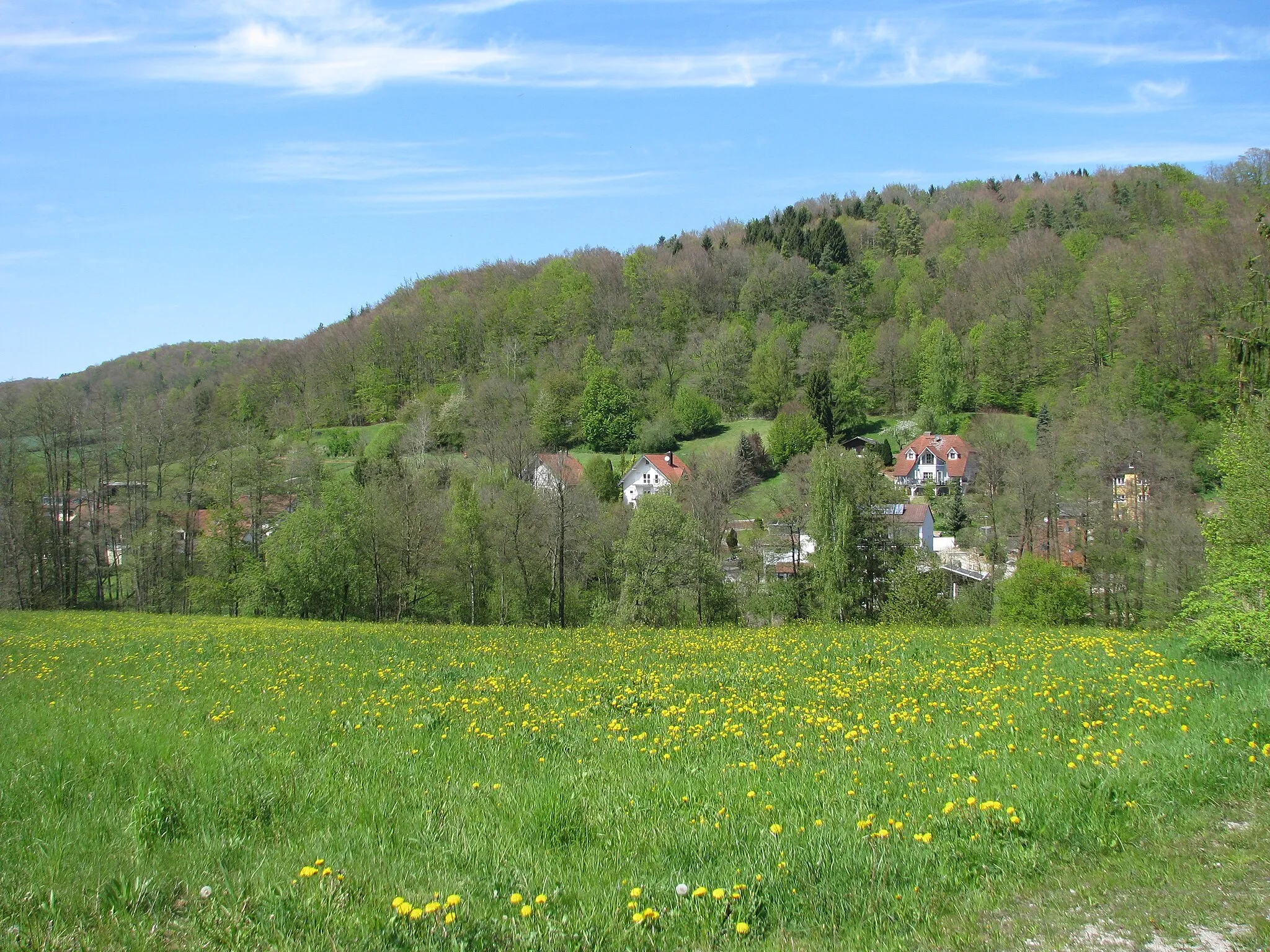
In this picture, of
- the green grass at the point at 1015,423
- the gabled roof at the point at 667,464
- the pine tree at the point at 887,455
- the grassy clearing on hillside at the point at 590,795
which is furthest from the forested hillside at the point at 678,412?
the grassy clearing on hillside at the point at 590,795

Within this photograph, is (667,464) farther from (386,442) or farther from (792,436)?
(386,442)

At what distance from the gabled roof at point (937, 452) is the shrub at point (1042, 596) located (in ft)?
161

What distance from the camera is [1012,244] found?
119 metres

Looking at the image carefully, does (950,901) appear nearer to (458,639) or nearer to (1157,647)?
(1157,647)

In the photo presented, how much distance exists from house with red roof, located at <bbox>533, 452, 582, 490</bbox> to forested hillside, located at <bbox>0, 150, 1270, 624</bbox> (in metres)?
1.48

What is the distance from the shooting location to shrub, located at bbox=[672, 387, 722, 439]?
334 ft

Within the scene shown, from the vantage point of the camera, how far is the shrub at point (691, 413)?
101688 mm

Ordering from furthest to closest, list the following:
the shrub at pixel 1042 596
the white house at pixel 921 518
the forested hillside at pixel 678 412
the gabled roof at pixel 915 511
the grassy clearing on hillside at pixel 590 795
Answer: the gabled roof at pixel 915 511
the white house at pixel 921 518
the forested hillside at pixel 678 412
the shrub at pixel 1042 596
the grassy clearing on hillside at pixel 590 795

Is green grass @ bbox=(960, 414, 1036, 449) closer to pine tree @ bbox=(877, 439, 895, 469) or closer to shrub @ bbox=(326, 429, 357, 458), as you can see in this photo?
pine tree @ bbox=(877, 439, 895, 469)

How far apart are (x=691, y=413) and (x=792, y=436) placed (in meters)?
15.3

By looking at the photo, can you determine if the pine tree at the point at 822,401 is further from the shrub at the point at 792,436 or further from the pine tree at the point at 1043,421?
the pine tree at the point at 1043,421

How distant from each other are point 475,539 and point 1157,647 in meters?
39.6

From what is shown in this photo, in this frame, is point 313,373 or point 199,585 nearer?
point 199,585

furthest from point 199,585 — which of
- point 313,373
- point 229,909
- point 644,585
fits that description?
point 313,373
